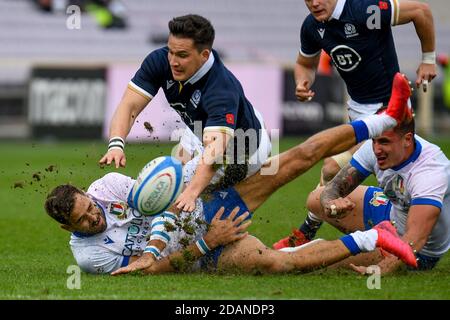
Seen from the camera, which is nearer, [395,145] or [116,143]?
[395,145]

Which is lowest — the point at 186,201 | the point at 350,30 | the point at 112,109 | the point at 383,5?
the point at 112,109

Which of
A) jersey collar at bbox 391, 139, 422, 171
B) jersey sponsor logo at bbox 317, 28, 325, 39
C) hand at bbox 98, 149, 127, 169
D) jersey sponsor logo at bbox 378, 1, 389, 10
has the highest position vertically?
jersey sponsor logo at bbox 378, 1, 389, 10

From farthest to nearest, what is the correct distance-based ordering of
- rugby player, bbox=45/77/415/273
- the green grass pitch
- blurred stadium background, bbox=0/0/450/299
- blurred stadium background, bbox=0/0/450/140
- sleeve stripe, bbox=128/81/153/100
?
blurred stadium background, bbox=0/0/450/140, sleeve stripe, bbox=128/81/153/100, rugby player, bbox=45/77/415/273, blurred stadium background, bbox=0/0/450/299, the green grass pitch

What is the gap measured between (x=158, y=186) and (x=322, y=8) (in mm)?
2535

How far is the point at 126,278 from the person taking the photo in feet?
21.9

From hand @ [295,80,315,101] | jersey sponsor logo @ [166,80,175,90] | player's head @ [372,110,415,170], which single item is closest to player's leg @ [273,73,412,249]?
player's head @ [372,110,415,170]

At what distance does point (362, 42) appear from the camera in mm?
8195

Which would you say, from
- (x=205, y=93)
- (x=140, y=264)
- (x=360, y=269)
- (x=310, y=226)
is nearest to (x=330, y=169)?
(x=310, y=226)

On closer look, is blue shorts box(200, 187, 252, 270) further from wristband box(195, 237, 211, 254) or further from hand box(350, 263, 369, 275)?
hand box(350, 263, 369, 275)

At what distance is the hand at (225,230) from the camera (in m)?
6.87

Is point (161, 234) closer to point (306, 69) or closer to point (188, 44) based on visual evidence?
point (188, 44)

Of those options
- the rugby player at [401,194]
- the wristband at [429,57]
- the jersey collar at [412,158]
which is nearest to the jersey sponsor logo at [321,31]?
the wristband at [429,57]

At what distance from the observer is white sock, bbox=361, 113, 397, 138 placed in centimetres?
679
